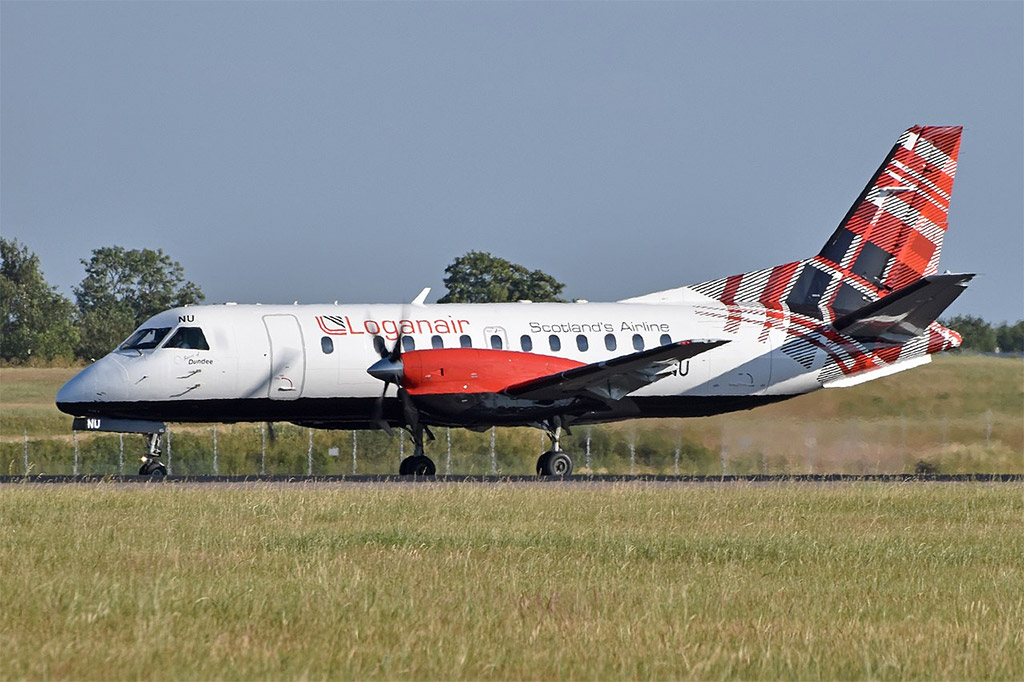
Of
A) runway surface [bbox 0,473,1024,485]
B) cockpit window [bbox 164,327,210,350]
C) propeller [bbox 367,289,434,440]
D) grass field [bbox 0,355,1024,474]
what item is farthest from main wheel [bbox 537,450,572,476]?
cockpit window [bbox 164,327,210,350]

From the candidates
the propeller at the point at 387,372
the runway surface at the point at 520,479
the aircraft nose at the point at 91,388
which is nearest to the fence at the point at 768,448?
Answer: the runway surface at the point at 520,479

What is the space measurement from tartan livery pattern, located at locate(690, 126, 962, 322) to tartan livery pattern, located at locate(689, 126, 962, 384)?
22mm

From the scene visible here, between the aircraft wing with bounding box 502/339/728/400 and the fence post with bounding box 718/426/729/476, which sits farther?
the fence post with bounding box 718/426/729/476

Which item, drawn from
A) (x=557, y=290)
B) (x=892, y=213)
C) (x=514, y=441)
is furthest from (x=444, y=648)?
(x=557, y=290)

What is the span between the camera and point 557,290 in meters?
72.1

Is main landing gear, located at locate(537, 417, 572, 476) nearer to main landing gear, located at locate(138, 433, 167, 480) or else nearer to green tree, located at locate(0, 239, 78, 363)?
main landing gear, located at locate(138, 433, 167, 480)

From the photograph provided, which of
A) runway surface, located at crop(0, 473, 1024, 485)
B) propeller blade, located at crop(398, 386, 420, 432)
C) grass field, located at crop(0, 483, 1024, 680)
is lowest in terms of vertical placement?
grass field, located at crop(0, 483, 1024, 680)

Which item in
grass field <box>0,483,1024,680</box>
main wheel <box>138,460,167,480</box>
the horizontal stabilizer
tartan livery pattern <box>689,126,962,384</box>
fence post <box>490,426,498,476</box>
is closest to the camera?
grass field <box>0,483,1024,680</box>

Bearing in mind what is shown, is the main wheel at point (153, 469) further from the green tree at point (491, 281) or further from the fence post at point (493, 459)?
the green tree at point (491, 281)

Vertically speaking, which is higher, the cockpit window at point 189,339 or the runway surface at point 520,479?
the cockpit window at point 189,339

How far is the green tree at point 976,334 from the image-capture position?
41.8 m

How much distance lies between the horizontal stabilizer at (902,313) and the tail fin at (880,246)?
4.39 feet

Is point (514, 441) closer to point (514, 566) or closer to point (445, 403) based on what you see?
point (445, 403)

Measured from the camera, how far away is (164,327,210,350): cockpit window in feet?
96.0
